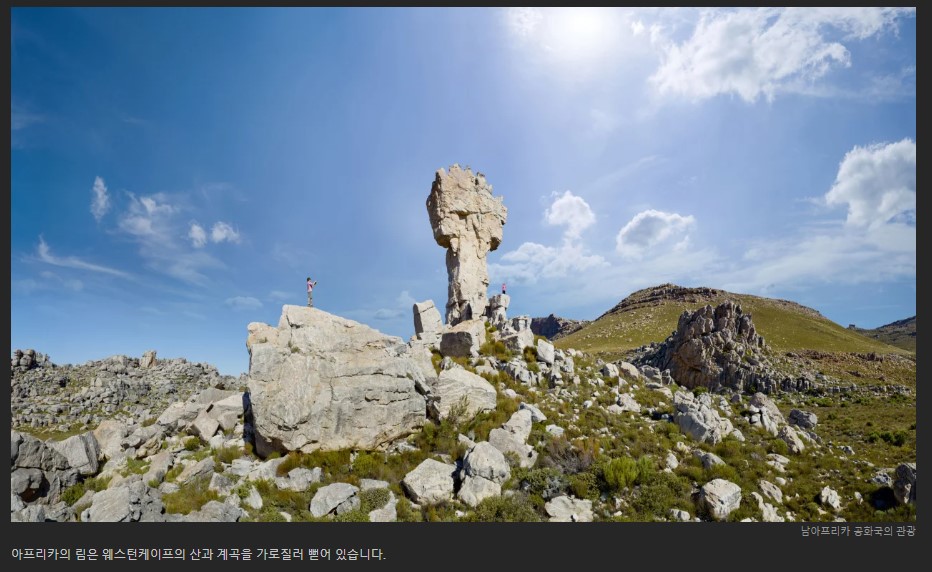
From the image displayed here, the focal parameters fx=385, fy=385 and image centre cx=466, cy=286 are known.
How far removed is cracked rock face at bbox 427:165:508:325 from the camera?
28.6 meters

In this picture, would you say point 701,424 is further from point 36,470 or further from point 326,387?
point 36,470

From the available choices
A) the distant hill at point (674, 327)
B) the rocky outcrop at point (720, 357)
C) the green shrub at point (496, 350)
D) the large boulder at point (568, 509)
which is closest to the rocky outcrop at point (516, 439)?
the large boulder at point (568, 509)

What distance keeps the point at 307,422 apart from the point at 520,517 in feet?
25.7

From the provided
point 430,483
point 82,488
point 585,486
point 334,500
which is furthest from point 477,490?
point 82,488

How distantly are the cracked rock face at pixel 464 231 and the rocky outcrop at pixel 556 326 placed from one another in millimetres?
127582

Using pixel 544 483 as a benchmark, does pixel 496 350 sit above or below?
above

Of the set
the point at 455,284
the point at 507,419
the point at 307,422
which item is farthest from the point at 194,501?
the point at 455,284

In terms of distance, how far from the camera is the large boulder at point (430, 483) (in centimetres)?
1153

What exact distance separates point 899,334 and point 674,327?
130 m

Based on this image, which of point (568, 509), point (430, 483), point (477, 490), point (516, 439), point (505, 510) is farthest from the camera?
point (516, 439)

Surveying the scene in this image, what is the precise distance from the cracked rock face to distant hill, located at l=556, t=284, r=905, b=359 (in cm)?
5951

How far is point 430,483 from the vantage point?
11.8 metres

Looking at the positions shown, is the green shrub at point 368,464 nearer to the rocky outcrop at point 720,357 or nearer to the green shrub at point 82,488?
the green shrub at point 82,488

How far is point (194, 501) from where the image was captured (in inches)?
440
